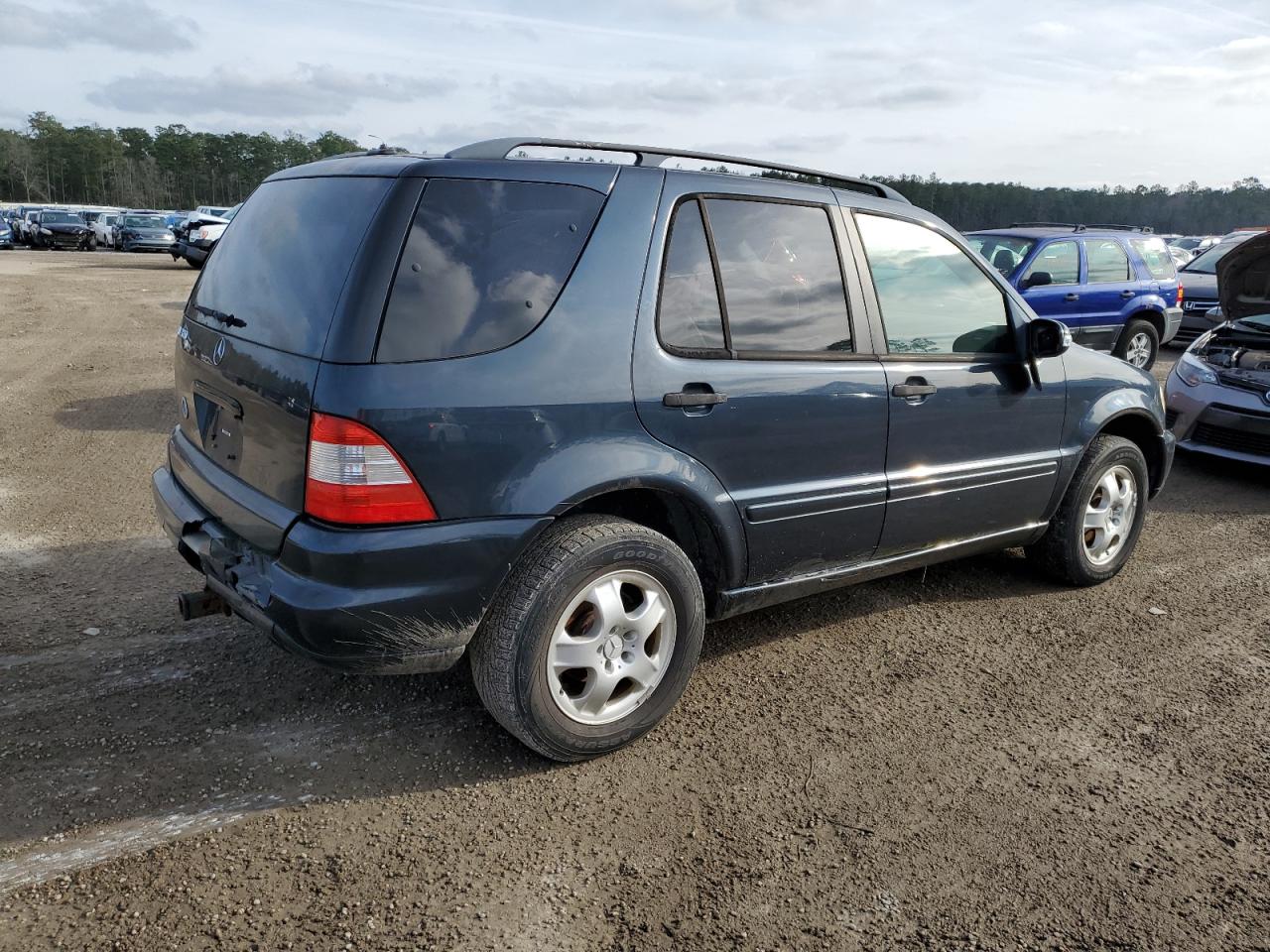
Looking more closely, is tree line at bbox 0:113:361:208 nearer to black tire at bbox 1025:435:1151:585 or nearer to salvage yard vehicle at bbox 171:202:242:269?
salvage yard vehicle at bbox 171:202:242:269

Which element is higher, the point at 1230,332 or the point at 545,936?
the point at 1230,332

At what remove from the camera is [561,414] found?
282 cm

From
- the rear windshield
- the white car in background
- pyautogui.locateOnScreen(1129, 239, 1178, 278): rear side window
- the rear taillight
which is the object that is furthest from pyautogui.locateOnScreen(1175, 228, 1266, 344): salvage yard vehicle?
the white car in background

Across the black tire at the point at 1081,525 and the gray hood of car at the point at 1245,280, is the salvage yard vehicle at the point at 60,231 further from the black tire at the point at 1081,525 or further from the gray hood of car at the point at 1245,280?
the black tire at the point at 1081,525

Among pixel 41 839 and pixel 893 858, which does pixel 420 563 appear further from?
pixel 893 858

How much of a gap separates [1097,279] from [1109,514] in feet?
22.9

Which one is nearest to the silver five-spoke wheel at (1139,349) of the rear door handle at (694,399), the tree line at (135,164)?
the rear door handle at (694,399)

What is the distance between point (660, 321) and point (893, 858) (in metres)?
1.74

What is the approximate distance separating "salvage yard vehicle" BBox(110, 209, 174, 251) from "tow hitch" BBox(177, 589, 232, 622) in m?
32.9

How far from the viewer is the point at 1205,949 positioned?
93.4 inches

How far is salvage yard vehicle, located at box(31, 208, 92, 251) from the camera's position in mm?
Answer: 36500

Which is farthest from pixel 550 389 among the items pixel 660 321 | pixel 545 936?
pixel 545 936

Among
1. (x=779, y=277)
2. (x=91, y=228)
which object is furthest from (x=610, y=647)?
(x=91, y=228)

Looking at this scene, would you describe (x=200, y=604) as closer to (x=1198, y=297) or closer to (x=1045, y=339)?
(x=1045, y=339)
